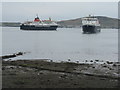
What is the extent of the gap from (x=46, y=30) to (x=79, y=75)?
116534 mm

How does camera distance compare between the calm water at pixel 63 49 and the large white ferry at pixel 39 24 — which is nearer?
the calm water at pixel 63 49

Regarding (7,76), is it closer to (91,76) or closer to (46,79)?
(46,79)

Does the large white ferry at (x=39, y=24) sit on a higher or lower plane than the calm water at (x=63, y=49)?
higher

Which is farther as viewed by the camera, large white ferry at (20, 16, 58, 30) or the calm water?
large white ferry at (20, 16, 58, 30)

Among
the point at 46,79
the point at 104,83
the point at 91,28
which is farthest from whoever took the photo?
the point at 91,28

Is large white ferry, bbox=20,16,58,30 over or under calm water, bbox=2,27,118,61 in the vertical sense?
over

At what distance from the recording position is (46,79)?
12.2 metres

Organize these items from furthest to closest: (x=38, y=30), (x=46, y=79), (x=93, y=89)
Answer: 1. (x=38, y=30)
2. (x=46, y=79)
3. (x=93, y=89)

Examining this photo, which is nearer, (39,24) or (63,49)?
(63,49)

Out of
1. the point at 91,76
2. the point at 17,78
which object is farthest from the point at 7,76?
the point at 91,76

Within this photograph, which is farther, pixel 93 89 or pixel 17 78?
pixel 17 78

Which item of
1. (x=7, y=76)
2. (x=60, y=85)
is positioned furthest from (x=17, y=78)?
(x=60, y=85)

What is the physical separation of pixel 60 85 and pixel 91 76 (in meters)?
3.06

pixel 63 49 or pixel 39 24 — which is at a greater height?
pixel 39 24
